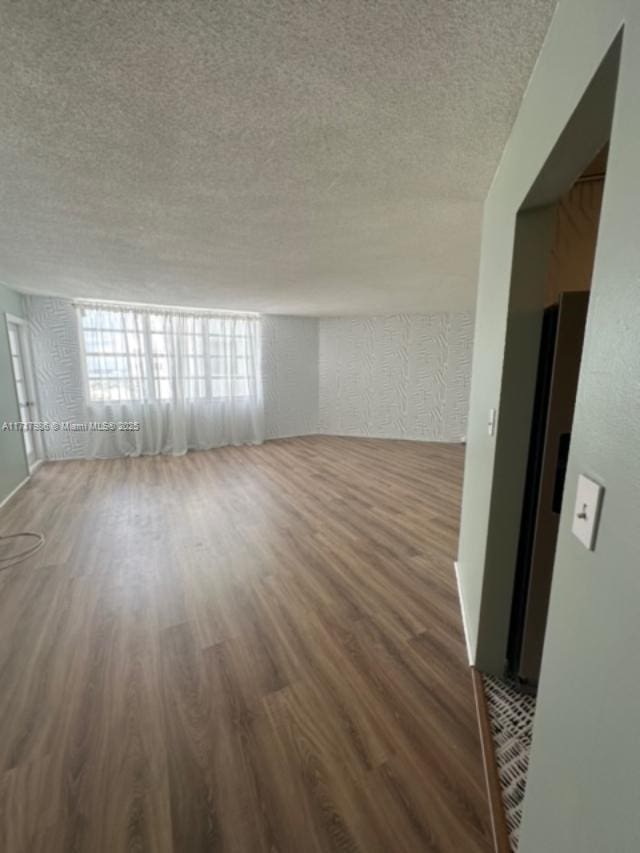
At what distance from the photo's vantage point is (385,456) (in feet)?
18.1

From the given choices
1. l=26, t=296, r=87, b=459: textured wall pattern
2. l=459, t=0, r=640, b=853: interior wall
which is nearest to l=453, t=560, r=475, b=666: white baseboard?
l=459, t=0, r=640, b=853: interior wall

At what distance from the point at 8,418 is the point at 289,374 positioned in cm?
413

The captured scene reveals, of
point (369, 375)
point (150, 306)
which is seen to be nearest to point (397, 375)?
point (369, 375)

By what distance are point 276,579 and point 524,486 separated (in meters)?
1.63

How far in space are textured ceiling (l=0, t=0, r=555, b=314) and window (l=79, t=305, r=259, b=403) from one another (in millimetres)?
2591

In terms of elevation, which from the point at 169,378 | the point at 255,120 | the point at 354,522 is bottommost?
the point at 354,522

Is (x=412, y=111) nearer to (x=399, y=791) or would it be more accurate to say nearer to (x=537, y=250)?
(x=537, y=250)

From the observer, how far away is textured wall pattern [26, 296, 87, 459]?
15.5 ft

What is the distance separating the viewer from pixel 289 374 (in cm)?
665

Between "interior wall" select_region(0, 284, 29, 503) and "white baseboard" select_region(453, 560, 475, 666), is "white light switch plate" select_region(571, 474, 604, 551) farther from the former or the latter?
"interior wall" select_region(0, 284, 29, 503)

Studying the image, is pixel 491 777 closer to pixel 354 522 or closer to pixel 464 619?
pixel 464 619

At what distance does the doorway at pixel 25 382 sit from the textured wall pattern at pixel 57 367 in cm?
11

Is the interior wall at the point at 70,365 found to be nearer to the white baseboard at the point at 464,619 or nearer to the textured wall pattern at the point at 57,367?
the textured wall pattern at the point at 57,367

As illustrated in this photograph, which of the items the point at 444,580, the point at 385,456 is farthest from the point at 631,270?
the point at 385,456
